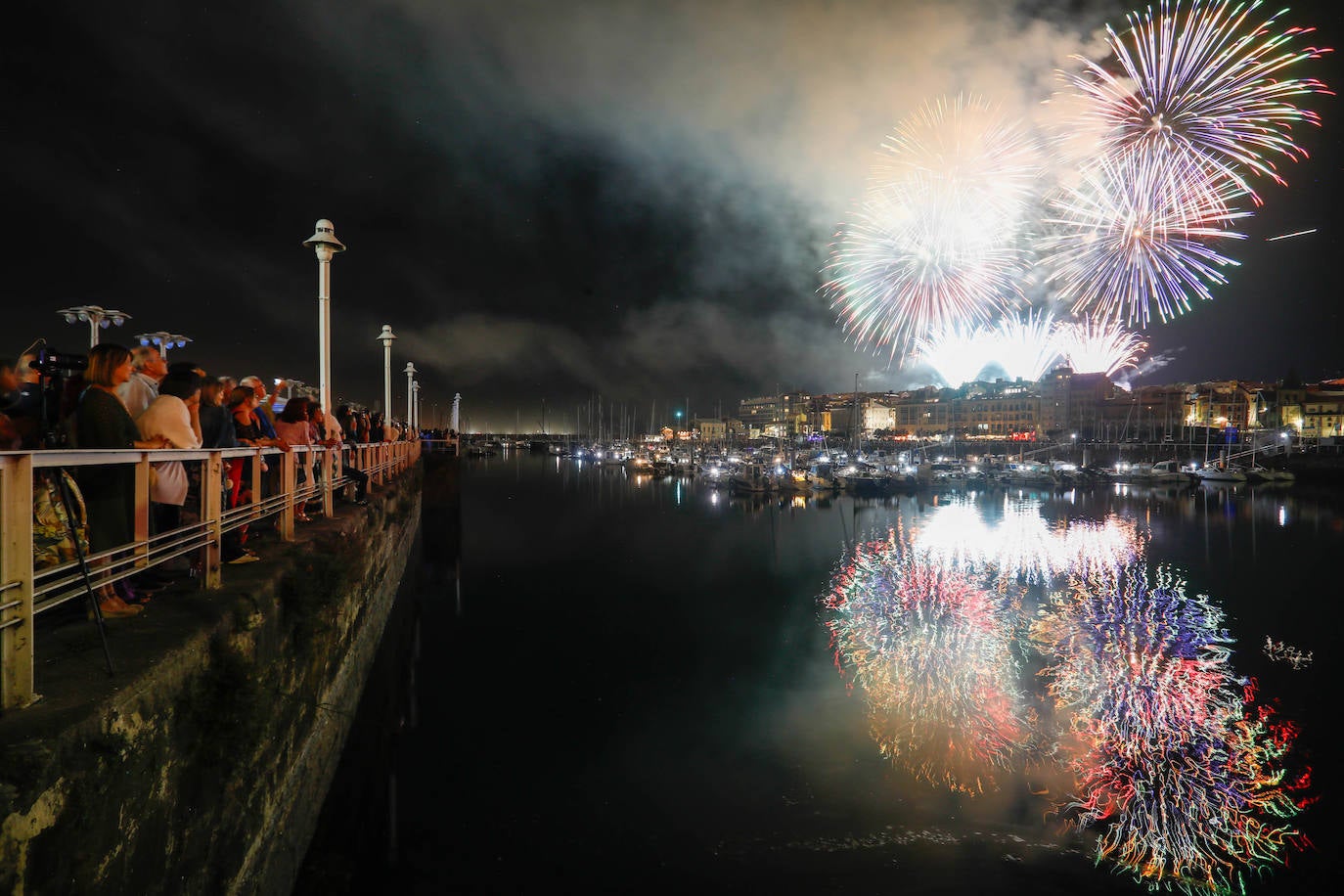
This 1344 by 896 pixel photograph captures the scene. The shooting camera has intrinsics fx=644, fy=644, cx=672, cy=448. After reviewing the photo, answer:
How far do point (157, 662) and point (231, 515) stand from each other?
285cm

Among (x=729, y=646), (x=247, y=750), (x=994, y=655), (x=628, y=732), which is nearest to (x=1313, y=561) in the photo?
(x=994, y=655)

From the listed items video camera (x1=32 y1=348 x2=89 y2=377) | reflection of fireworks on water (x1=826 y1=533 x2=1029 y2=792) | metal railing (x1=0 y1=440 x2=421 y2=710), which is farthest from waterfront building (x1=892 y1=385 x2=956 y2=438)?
video camera (x1=32 y1=348 x2=89 y2=377)

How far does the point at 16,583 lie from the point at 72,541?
979 mm

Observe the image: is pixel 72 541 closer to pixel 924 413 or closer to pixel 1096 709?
pixel 1096 709

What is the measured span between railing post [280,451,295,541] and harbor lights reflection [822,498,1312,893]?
8.49m

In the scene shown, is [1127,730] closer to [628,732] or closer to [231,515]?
[628,732]

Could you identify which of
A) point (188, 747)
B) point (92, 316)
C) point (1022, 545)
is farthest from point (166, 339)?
point (1022, 545)

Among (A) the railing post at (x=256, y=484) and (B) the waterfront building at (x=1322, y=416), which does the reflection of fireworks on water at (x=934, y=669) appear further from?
(B) the waterfront building at (x=1322, y=416)

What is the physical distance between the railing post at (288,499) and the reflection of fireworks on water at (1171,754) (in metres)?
9.71

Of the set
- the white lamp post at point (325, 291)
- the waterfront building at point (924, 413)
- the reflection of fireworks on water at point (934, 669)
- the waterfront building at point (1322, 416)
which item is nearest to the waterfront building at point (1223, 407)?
the waterfront building at point (1322, 416)

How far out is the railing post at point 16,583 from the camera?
8.40ft

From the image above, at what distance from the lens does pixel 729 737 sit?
1020 cm

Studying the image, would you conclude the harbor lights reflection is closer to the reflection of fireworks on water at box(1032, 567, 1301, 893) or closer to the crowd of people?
the reflection of fireworks on water at box(1032, 567, 1301, 893)

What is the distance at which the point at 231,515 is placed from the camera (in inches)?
219
